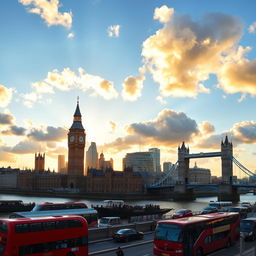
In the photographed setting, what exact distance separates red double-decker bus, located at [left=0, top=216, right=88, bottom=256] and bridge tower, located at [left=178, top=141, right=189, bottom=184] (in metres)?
119

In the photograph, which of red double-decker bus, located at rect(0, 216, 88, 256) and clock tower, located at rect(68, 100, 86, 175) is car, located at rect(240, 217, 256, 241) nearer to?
red double-decker bus, located at rect(0, 216, 88, 256)

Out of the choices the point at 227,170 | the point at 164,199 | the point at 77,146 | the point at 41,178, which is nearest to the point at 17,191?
the point at 41,178

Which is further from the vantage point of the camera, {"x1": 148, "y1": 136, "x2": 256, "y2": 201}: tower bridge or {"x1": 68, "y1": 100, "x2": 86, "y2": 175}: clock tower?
{"x1": 68, "y1": 100, "x2": 86, "y2": 175}: clock tower

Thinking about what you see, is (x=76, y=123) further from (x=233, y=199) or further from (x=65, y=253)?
(x=65, y=253)

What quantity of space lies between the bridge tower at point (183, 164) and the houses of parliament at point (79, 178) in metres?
15.8

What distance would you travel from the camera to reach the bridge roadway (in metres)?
22.2

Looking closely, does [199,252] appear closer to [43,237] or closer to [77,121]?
[43,237]

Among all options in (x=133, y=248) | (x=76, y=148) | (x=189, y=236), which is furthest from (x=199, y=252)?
(x=76, y=148)

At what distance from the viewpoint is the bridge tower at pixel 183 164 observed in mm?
136538

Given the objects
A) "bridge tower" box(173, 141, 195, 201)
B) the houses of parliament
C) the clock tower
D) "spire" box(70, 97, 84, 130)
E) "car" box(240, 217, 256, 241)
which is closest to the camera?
"car" box(240, 217, 256, 241)

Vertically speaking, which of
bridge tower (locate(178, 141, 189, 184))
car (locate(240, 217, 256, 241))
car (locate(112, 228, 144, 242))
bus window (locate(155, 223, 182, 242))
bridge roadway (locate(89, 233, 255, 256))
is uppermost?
bridge tower (locate(178, 141, 189, 184))

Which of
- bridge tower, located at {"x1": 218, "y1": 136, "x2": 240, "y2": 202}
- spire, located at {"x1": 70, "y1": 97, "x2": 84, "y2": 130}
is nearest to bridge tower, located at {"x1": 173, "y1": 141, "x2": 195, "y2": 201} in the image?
bridge tower, located at {"x1": 218, "y1": 136, "x2": 240, "y2": 202}

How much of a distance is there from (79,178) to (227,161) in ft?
201

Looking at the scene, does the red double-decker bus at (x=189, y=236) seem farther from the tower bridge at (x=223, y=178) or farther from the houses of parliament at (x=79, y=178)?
the houses of parliament at (x=79, y=178)
